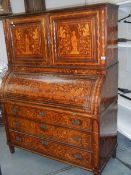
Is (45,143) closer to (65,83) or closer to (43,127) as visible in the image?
(43,127)

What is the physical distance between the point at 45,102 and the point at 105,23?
92cm

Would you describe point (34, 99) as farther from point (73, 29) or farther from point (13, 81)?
point (73, 29)

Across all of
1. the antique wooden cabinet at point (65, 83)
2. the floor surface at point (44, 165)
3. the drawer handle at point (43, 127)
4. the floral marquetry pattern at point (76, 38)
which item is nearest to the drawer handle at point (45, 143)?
the antique wooden cabinet at point (65, 83)

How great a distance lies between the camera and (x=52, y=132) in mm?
2254

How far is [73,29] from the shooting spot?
77.2 inches

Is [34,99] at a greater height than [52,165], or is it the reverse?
[34,99]

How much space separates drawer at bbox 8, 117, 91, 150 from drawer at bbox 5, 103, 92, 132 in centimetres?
6

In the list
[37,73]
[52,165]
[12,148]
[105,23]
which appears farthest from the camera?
[12,148]

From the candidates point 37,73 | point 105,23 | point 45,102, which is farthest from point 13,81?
point 105,23

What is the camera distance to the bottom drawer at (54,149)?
84.7 inches

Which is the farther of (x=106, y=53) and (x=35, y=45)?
(x=35, y=45)

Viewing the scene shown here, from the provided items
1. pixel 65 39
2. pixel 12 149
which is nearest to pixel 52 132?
pixel 12 149

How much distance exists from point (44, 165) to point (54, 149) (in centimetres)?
30

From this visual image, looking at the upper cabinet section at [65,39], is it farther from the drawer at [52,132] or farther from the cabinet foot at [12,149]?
the cabinet foot at [12,149]
